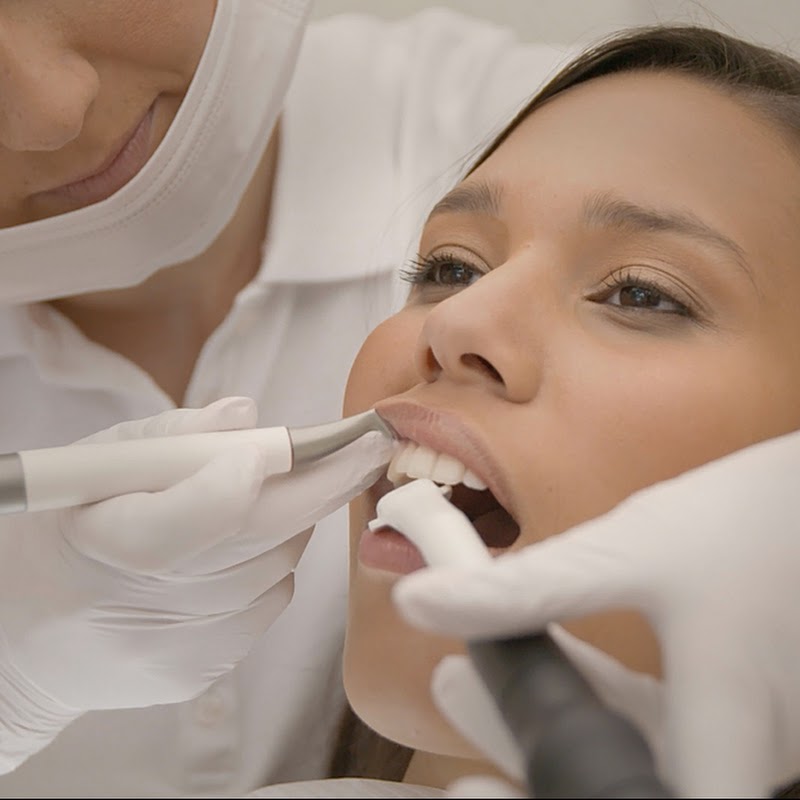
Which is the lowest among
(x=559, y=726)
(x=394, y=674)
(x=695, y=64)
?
(x=394, y=674)

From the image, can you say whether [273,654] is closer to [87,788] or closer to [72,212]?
[87,788]

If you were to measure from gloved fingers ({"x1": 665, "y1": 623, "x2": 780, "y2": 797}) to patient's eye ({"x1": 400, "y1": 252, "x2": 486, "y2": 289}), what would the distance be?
41cm

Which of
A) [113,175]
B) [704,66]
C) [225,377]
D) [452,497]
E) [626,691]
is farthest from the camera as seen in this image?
[225,377]

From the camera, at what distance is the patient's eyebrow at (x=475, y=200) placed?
2.93 feet

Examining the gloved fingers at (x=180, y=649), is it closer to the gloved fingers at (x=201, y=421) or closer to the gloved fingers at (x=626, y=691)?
the gloved fingers at (x=201, y=421)

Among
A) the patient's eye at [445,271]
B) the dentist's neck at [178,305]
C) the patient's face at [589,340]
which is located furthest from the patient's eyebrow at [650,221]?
the dentist's neck at [178,305]

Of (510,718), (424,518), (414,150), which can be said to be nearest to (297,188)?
(414,150)

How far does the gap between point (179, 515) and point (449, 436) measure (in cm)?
19

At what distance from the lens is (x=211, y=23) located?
43.2 inches

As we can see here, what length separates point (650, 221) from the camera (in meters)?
0.84

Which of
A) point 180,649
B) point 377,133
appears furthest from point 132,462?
point 377,133

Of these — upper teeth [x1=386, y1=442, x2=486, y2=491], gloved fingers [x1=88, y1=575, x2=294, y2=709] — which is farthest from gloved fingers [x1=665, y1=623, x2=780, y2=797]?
gloved fingers [x1=88, y1=575, x2=294, y2=709]

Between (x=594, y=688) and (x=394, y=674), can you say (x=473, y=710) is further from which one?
(x=394, y=674)

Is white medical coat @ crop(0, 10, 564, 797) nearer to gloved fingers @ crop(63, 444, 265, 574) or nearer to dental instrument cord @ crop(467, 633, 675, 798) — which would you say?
gloved fingers @ crop(63, 444, 265, 574)
